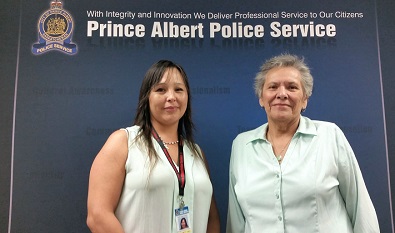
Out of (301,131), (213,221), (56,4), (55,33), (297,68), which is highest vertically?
(56,4)

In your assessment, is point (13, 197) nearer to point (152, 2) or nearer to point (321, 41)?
point (152, 2)

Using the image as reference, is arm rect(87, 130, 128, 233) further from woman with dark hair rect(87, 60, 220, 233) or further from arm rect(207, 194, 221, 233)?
arm rect(207, 194, 221, 233)

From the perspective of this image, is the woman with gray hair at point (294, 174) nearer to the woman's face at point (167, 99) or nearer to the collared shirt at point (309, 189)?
the collared shirt at point (309, 189)

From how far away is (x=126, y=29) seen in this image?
7.64 feet

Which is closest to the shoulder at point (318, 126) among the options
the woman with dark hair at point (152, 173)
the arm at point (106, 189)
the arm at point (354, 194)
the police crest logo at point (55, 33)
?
the arm at point (354, 194)

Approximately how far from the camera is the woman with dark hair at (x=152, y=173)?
1.60 metres

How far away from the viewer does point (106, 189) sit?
62.6 inches

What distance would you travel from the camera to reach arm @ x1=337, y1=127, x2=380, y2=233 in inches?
66.4

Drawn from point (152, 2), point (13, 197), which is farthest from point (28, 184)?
point (152, 2)

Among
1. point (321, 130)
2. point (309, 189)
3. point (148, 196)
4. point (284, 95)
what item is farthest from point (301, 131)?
point (148, 196)

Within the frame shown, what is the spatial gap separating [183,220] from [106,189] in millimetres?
443

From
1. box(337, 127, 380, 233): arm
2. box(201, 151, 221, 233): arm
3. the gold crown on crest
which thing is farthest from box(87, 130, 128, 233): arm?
the gold crown on crest

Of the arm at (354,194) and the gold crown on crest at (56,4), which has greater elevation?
the gold crown on crest at (56,4)

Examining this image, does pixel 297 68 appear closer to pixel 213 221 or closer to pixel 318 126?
pixel 318 126
